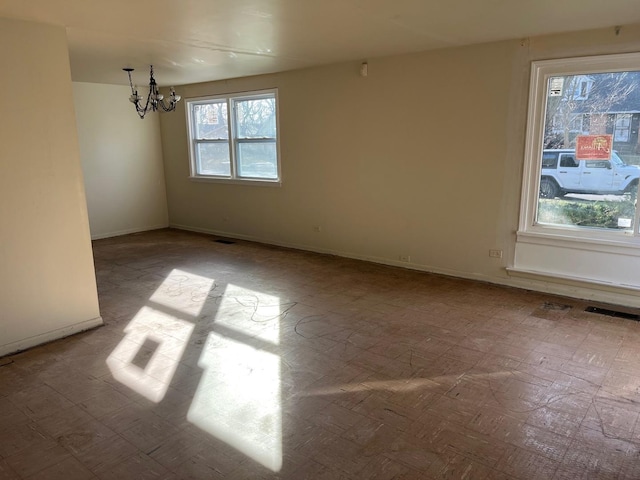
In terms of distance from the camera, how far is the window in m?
6.43

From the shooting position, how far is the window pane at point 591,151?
3779 millimetres

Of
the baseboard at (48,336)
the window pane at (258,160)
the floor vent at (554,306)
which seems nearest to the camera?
the baseboard at (48,336)

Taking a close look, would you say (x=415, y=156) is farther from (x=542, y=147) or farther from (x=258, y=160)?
(x=258, y=160)

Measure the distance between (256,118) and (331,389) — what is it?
4.82 m

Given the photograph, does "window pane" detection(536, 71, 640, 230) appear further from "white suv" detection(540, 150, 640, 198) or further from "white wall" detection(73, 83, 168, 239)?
"white wall" detection(73, 83, 168, 239)

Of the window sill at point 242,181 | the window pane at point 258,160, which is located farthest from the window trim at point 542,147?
the window pane at point 258,160

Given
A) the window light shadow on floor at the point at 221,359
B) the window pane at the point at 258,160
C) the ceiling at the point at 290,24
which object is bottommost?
the window light shadow on floor at the point at 221,359

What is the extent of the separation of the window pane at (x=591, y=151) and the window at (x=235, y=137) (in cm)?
354

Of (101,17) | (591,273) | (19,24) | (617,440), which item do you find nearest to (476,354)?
(617,440)

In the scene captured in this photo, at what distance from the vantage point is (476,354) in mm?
3141

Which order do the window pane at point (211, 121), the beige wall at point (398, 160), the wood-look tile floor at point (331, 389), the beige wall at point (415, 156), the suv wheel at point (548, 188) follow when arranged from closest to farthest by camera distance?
the wood-look tile floor at point (331, 389), the suv wheel at point (548, 188), the beige wall at point (415, 156), the beige wall at point (398, 160), the window pane at point (211, 121)

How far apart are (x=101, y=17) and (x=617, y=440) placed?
13.8ft

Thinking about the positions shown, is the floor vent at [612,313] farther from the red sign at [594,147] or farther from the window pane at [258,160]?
the window pane at [258,160]

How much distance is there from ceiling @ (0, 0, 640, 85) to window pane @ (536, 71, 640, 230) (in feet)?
1.70
